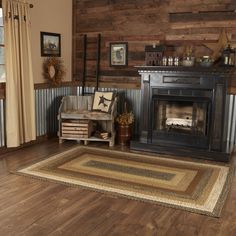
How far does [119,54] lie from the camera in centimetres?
563

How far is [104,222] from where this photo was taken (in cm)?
265

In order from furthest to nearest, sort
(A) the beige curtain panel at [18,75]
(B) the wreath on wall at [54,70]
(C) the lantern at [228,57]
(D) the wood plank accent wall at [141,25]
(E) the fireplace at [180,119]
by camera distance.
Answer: (B) the wreath on wall at [54,70]
(D) the wood plank accent wall at [141,25]
(E) the fireplace at [180,119]
(C) the lantern at [228,57]
(A) the beige curtain panel at [18,75]

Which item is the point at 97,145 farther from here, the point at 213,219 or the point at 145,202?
the point at 213,219

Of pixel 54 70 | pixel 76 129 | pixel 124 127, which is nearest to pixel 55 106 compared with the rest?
pixel 54 70

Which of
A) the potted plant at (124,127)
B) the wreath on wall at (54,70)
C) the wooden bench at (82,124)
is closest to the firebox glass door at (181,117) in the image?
the potted plant at (124,127)

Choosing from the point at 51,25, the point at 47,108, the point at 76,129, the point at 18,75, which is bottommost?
the point at 76,129

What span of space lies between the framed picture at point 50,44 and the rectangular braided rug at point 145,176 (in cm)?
183

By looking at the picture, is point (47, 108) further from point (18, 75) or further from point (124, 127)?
point (124, 127)

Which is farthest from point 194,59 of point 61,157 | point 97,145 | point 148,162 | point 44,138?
point 44,138

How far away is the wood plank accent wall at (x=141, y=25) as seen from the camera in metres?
4.87

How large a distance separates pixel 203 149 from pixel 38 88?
2.89 meters

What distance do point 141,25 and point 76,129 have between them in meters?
2.17

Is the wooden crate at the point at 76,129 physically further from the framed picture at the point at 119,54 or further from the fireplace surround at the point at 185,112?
the framed picture at the point at 119,54

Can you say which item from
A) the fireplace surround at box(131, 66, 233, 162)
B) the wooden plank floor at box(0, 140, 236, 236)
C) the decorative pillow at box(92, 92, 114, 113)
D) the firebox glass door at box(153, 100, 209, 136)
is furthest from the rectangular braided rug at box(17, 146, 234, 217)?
the decorative pillow at box(92, 92, 114, 113)
